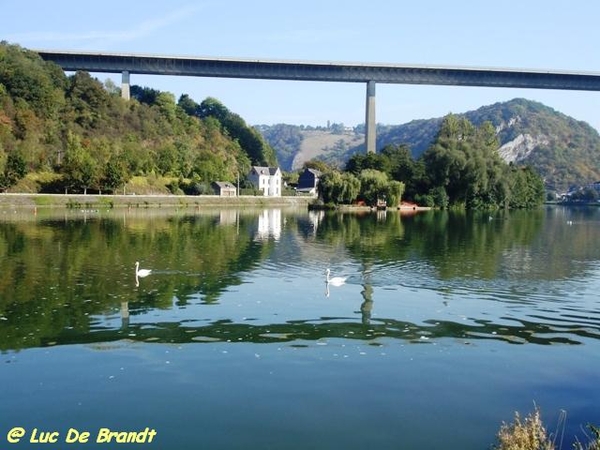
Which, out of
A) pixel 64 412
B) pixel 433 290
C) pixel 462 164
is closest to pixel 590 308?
pixel 433 290

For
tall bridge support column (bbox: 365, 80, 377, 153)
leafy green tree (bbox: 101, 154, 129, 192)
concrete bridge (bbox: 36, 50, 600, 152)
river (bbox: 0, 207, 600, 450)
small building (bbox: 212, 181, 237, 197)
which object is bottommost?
river (bbox: 0, 207, 600, 450)

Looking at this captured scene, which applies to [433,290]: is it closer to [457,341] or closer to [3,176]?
[457,341]

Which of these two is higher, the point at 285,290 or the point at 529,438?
the point at 529,438

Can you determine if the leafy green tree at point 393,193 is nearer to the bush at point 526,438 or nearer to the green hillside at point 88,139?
the green hillside at point 88,139

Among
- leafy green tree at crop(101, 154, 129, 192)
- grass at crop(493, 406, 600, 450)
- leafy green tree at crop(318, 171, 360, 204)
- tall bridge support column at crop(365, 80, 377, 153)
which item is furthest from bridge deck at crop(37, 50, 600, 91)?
grass at crop(493, 406, 600, 450)

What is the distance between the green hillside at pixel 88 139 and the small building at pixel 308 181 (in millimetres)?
12308

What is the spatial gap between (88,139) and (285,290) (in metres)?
83.8

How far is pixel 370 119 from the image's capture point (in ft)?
363

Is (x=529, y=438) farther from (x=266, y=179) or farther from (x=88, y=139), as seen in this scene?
(x=266, y=179)

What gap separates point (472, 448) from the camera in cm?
938

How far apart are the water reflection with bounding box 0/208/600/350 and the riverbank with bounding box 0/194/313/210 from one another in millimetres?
34039

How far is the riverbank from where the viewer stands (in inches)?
2805

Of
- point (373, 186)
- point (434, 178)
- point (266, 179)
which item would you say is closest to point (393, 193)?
point (373, 186)

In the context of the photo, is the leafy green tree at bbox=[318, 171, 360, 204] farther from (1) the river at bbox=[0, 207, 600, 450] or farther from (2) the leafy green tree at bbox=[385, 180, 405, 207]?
(1) the river at bbox=[0, 207, 600, 450]
